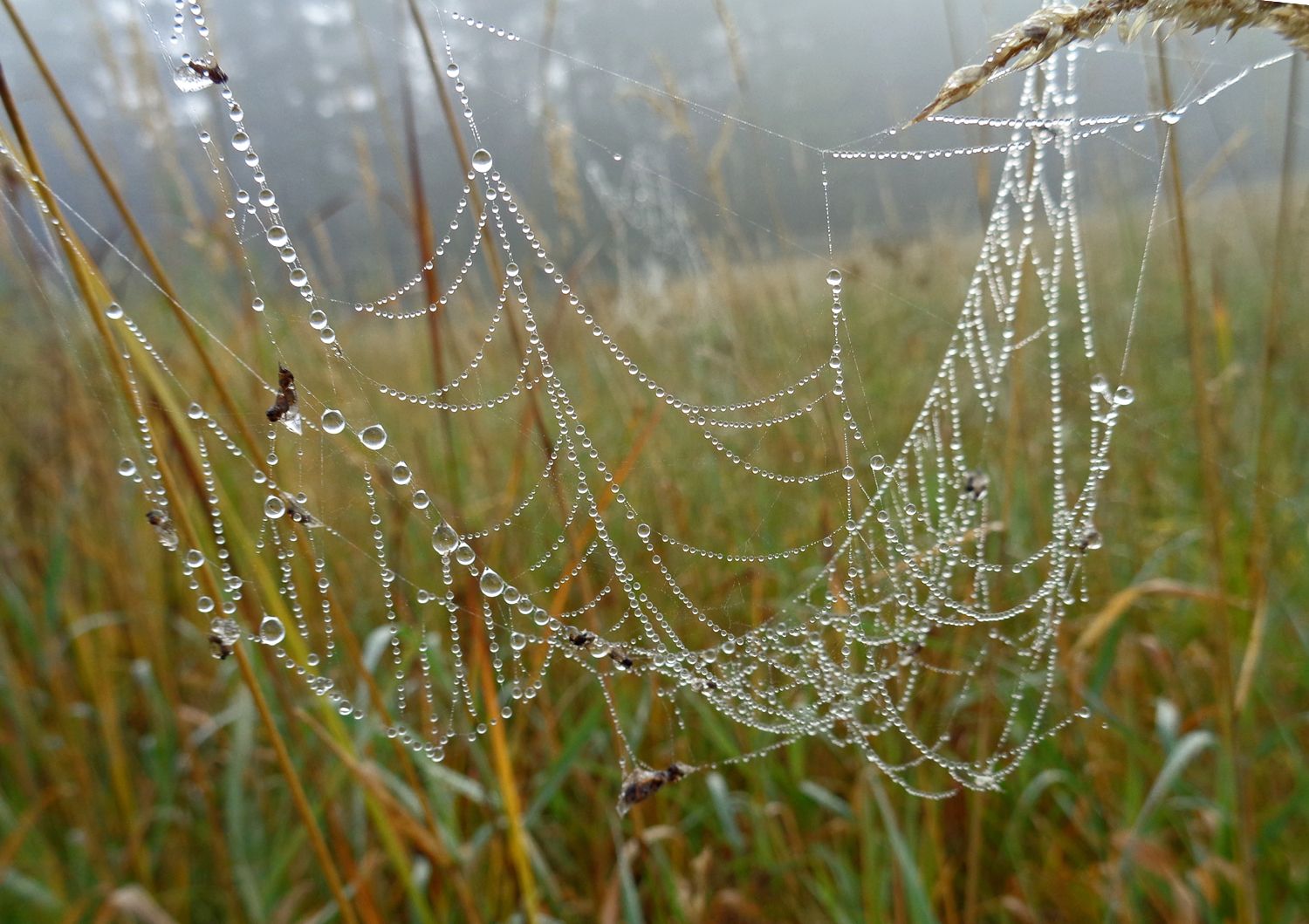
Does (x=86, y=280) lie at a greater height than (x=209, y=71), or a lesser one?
lesser

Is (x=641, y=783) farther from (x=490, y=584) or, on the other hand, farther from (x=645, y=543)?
(x=645, y=543)

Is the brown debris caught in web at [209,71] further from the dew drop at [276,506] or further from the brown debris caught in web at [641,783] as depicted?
the brown debris caught in web at [641,783]

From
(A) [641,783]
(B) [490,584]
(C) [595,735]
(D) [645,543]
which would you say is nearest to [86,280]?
(B) [490,584]

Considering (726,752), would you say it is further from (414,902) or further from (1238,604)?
(1238,604)

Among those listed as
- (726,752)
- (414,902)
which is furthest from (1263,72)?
(414,902)

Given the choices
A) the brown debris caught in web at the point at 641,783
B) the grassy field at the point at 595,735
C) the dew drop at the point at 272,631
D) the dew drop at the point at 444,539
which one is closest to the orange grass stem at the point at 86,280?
the grassy field at the point at 595,735

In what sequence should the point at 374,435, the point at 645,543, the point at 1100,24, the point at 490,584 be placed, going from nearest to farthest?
the point at 1100,24 < the point at 374,435 < the point at 490,584 < the point at 645,543
